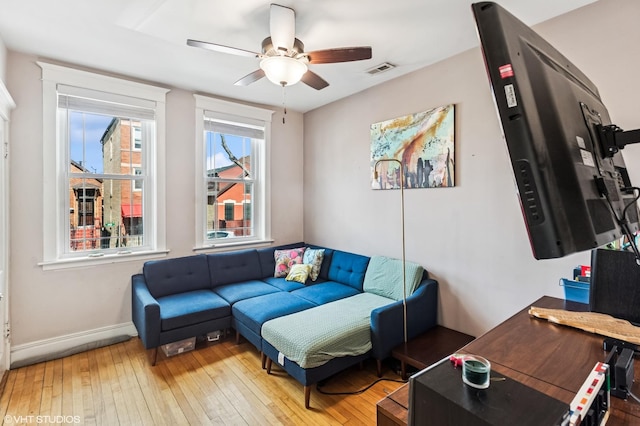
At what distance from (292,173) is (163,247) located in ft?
6.54

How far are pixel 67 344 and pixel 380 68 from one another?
4030mm

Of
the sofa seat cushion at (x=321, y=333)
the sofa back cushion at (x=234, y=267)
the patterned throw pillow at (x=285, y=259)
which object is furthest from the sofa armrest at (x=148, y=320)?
the patterned throw pillow at (x=285, y=259)

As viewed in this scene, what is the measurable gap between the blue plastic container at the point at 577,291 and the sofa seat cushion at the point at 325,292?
186 centimetres

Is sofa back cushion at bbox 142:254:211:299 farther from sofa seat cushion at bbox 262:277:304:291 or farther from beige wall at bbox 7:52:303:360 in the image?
sofa seat cushion at bbox 262:277:304:291

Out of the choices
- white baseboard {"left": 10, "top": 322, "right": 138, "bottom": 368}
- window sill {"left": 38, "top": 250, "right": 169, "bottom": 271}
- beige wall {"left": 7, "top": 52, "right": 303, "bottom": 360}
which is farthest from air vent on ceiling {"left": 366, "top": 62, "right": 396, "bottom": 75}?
white baseboard {"left": 10, "top": 322, "right": 138, "bottom": 368}

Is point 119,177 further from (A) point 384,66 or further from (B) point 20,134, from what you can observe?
(A) point 384,66

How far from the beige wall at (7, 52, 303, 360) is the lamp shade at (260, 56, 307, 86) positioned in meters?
1.93

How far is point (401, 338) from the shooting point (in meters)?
2.65

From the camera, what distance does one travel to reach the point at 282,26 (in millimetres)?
2053

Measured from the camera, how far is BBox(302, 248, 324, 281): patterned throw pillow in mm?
3779

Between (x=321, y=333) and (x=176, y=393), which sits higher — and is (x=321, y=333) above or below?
above

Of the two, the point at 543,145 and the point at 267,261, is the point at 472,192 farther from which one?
the point at 267,261

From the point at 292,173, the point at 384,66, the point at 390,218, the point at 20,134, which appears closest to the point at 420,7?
the point at 384,66

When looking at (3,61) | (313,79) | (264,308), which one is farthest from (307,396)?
(3,61)
